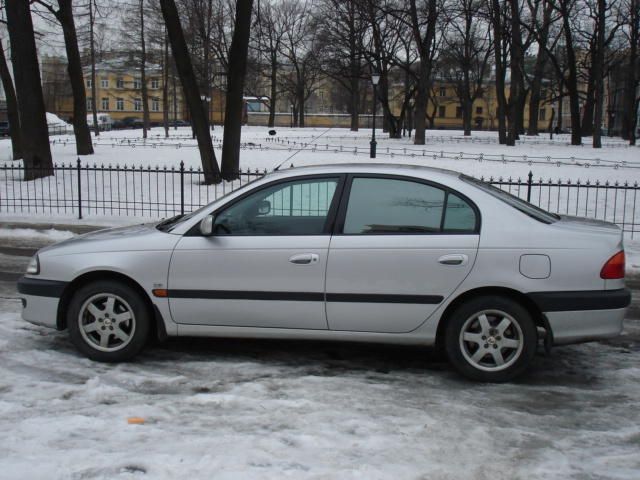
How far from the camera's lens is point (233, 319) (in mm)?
5242

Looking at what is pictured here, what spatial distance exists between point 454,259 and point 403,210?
56 cm

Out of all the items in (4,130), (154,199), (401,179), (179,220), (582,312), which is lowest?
(154,199)

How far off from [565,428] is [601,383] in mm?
1092

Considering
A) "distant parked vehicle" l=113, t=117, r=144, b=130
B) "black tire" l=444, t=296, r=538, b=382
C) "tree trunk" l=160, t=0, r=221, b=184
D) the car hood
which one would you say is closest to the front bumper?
the car hood

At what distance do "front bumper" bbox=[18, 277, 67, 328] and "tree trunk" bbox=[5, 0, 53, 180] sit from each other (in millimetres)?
12726

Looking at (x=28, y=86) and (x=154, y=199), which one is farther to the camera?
(x=28, y=86)

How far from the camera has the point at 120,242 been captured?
5.34m

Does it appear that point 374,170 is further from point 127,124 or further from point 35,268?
point 127,124

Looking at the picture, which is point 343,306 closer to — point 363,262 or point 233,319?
point 363,262

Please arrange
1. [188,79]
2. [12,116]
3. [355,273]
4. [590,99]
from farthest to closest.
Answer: [590,99] → [12,116] → [188,79] → [355,273]

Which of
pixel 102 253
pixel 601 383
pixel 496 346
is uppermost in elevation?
pixel 102 253

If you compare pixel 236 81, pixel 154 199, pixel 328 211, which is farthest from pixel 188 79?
pixel 328 211

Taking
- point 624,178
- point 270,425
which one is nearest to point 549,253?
point 270,425

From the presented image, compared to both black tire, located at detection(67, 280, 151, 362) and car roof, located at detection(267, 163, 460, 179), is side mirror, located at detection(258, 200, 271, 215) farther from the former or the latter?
black tire, located at detection(67, 280, 151, 362)
